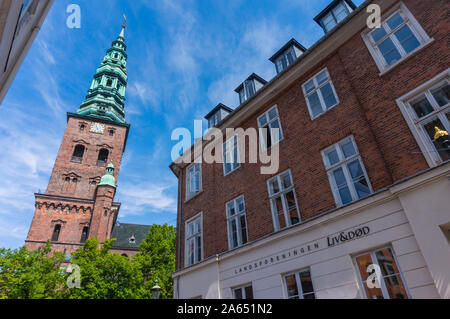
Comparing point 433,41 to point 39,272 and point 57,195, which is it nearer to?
point 39,272

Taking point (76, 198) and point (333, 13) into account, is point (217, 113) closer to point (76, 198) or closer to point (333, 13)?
point (333, 13)

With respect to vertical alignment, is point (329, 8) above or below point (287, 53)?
above

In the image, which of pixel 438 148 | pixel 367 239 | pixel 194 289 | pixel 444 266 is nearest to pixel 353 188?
pixel 367 239

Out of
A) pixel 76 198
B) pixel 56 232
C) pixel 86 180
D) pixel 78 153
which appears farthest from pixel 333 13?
pixel 78 153

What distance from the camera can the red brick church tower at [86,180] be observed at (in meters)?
46.9

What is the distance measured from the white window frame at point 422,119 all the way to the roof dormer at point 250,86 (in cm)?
873

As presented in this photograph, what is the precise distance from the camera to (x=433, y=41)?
8.28 meters

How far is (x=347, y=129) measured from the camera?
9.68 meters

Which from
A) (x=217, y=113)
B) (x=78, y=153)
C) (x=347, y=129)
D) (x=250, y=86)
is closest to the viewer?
(x=347, y=129)

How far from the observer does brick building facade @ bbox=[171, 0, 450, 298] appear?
7230 mm

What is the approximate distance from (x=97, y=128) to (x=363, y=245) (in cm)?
6219

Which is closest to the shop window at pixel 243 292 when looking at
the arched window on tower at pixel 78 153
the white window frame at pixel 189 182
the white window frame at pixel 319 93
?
the white window frame at pixel 189 182

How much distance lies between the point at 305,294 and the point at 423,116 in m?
6.26

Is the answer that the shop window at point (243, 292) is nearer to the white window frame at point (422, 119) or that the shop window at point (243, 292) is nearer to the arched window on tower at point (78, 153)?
the white window frame at point (422, 119)
